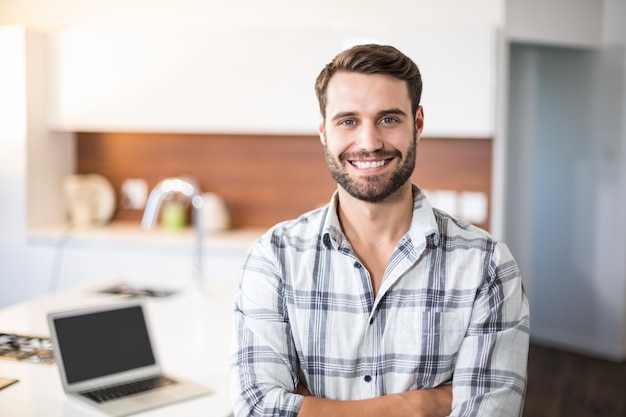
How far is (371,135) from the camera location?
175 centimetres

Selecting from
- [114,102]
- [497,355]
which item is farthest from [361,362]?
[114,102]

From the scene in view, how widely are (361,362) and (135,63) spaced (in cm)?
325

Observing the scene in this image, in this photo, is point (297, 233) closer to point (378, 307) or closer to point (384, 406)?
point (378, 307)

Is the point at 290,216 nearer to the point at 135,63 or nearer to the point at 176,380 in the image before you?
the point at 135,63

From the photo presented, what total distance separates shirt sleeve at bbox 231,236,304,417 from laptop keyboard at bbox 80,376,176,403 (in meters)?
0.43

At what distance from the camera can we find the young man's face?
1.76 meters

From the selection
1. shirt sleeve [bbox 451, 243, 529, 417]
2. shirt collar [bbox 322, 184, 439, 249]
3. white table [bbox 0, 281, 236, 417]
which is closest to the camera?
shirt sleeve [bbox 451, 243, 529, 417]

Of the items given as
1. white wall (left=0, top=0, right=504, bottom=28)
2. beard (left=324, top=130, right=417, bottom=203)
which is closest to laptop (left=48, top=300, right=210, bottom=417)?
beard (left=324, top=130, right=417, bottom=203)

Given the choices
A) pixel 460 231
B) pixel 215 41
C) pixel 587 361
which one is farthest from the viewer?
pixel 587 361

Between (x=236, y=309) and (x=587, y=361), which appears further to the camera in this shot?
(x=587, y=361)

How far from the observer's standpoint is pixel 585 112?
5.42 meters

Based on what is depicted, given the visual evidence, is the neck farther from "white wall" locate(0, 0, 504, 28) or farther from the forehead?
"white wall" locate(0, 0, 504, 28)

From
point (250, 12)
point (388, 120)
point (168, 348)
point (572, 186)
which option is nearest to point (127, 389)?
point (168, 348)

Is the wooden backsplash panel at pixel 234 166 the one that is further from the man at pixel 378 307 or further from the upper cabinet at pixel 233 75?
the man at pixel 378 307
